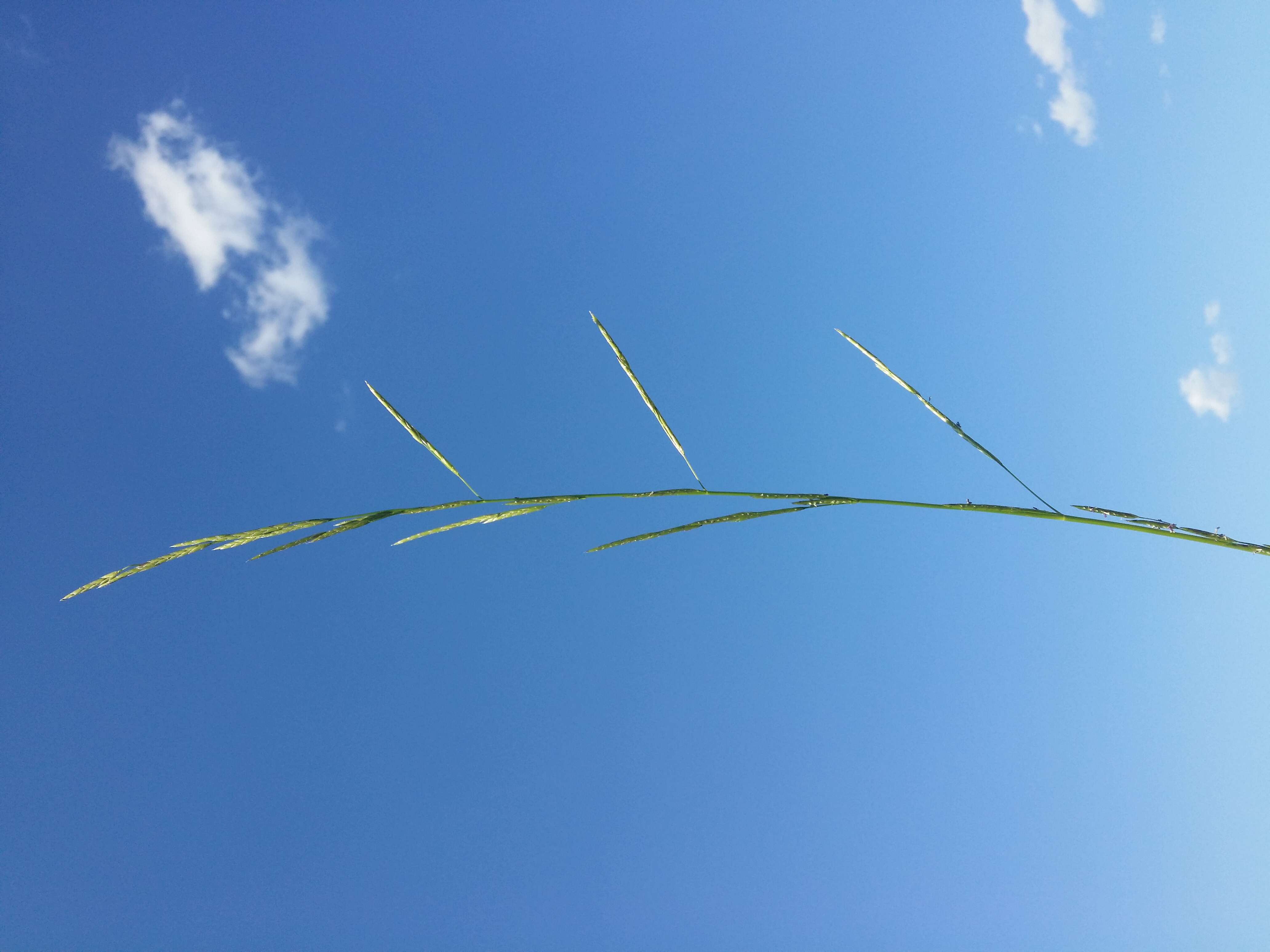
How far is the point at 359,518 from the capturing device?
120 centimetres

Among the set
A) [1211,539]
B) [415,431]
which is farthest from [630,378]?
[1211,539]

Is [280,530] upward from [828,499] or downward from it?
upward

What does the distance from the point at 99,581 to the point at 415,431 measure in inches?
32.1

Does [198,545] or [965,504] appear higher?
[198,545]

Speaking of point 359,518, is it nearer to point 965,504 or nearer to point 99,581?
point 99,581

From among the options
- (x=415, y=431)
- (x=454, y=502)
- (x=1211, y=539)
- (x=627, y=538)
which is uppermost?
(x=415, y=431)

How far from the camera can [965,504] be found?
1116mm

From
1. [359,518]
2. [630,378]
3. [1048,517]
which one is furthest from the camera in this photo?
[630,378]

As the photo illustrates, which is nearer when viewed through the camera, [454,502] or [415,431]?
[454,502]

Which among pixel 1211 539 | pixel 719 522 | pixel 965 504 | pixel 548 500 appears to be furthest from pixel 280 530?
pixel 1211 539

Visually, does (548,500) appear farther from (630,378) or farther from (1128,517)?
(1128,517)

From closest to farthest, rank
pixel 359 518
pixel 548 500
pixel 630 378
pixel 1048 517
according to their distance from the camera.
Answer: pixel 1048 517
pixel 548 500
pixel 359 518
pixel 630 378

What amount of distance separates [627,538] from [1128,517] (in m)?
0.95

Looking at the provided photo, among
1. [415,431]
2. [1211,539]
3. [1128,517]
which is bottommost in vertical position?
[1211,539]
